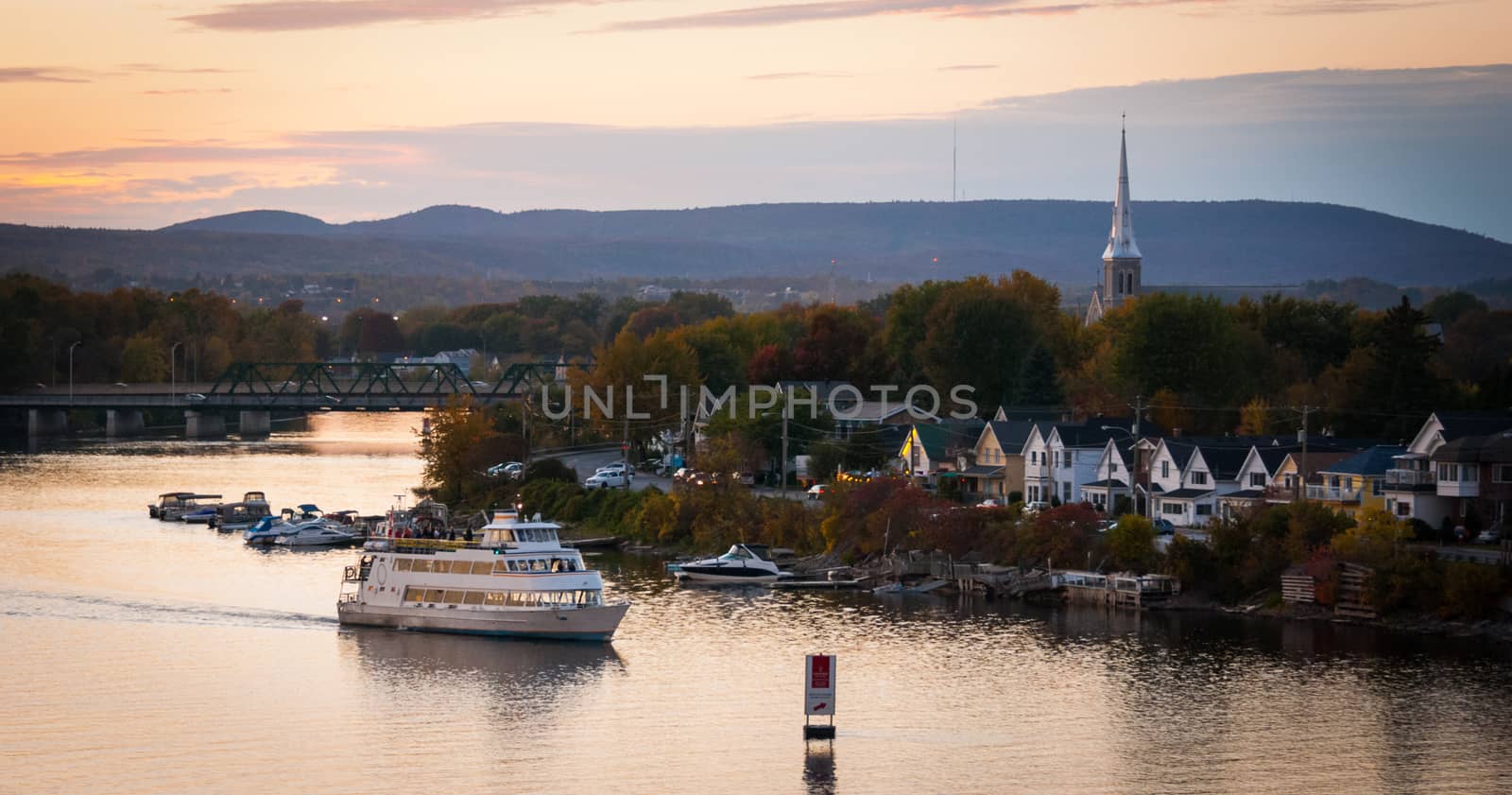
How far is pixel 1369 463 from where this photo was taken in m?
59.2

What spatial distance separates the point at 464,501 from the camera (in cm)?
8162

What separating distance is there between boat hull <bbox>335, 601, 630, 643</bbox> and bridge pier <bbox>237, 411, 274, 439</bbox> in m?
83.8

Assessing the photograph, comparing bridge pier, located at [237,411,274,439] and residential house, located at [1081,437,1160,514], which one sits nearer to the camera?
residential house, located at [1081,437,1160,514]

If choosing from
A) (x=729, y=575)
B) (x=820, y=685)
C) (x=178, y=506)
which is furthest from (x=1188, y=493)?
(x=178, y=506)

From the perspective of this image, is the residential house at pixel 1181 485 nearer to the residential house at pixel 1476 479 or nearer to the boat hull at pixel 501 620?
the residential house at pixel 1476 479

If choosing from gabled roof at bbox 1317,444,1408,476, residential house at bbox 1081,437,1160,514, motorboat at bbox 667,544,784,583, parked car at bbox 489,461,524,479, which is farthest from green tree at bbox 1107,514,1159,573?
parked car at bbox 489,461,524,479

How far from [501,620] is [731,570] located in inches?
480

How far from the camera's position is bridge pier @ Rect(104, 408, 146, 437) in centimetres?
12975

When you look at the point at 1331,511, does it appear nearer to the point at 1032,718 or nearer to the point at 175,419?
the point at 1032,718

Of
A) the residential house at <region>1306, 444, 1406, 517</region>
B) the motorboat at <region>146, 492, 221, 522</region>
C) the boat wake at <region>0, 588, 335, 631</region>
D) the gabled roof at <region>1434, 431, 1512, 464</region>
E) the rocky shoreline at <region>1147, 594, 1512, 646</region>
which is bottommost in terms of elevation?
the boat wake at <region>0, 588, 335, 631</region>

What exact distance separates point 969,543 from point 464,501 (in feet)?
89.4

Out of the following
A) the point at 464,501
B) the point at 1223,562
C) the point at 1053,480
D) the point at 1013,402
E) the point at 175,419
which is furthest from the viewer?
the point at 175,419

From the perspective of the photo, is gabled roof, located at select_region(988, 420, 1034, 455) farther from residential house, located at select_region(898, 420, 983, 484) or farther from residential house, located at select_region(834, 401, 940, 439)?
residential house, located at select_region(834, 401, 940, 439)

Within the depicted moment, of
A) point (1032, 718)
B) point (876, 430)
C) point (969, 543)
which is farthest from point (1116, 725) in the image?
point (876, 430)
